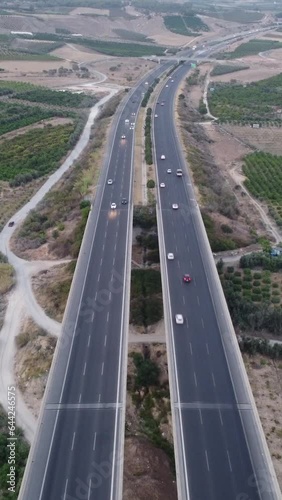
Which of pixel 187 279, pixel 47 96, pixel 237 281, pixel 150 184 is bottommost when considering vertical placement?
pixel 237 281

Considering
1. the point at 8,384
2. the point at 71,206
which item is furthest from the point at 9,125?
the point at 8,384

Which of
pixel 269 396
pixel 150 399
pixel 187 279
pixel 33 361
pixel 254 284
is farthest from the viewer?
pixel 254 284

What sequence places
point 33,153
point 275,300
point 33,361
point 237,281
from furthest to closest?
point 33,153, point 237,281, point 275,300, point 33,361

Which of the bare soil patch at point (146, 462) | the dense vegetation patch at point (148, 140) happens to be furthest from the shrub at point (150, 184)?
the bare soil patch at point (146, 462)

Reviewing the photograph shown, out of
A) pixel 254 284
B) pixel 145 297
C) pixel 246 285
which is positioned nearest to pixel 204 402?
pixel 145 297

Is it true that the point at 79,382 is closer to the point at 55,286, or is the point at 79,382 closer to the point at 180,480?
the point at 180,480

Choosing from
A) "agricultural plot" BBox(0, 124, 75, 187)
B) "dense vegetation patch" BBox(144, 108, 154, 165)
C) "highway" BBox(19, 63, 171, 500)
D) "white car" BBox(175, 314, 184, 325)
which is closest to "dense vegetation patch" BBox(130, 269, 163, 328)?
"highway" BBox(19, 63, 171, 500)

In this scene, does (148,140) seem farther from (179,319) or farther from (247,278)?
(179,319)
